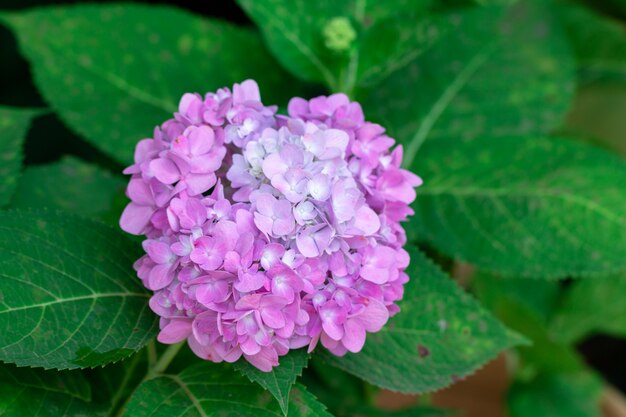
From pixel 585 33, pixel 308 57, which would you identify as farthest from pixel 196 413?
pixel 585 33

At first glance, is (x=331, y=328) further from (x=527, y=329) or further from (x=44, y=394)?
(x=527, y=329)

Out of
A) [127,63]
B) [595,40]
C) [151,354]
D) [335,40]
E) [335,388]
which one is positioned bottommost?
[335,388]

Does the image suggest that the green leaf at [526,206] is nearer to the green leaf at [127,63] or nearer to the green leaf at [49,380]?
the green leaf at [127,63]

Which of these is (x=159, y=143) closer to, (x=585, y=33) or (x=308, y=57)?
(x=308, y=57)

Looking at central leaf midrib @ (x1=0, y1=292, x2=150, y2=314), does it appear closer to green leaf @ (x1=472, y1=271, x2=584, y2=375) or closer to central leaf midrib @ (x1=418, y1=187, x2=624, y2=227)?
central leaf midrib @ (x1=418, y1=187, x2=624, y2=227)

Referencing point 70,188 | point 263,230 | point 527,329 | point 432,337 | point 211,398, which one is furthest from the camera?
point 527,329

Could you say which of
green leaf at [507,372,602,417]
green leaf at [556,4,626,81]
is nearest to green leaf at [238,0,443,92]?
green leaf at [556,4,626,81]

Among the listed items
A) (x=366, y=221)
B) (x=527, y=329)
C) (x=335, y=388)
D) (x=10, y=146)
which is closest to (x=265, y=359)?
(x=366, y=221)
